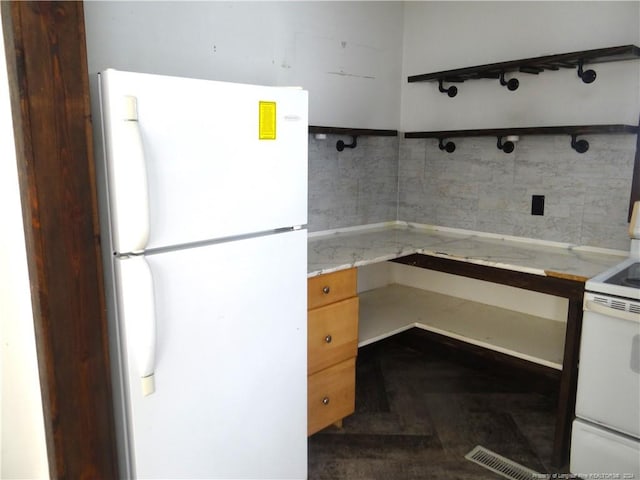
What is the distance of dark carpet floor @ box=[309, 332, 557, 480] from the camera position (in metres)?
2.14

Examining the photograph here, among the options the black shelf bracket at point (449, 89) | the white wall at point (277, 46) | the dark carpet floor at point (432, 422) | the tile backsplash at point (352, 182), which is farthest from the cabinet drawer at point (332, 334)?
the black shelf bracket at point (449, 89)

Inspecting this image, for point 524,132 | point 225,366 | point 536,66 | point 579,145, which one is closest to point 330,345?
point 225,366

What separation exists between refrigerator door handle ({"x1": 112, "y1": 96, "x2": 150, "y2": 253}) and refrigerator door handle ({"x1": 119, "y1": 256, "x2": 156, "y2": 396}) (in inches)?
2.0

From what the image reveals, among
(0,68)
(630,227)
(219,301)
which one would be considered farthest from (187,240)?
(630,227)

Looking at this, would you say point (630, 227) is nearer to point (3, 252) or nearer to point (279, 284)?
point (279, 284)

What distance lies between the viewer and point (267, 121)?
5.26 ft

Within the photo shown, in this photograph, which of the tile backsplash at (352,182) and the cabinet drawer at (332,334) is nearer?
the cabinet drawer at (332,334)

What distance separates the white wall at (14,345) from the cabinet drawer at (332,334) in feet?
3.33

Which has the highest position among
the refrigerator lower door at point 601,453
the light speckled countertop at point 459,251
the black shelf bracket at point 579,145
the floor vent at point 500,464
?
the black shelf bracket at point 579,145

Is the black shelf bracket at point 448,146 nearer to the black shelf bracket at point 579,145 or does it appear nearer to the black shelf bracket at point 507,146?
the black shelf bracket at point 507,146

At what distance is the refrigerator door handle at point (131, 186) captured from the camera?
1267 millimetres

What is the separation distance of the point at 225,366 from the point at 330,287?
2.14 ft

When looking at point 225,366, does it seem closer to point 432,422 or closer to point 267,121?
point 267,121

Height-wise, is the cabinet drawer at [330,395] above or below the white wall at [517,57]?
below
